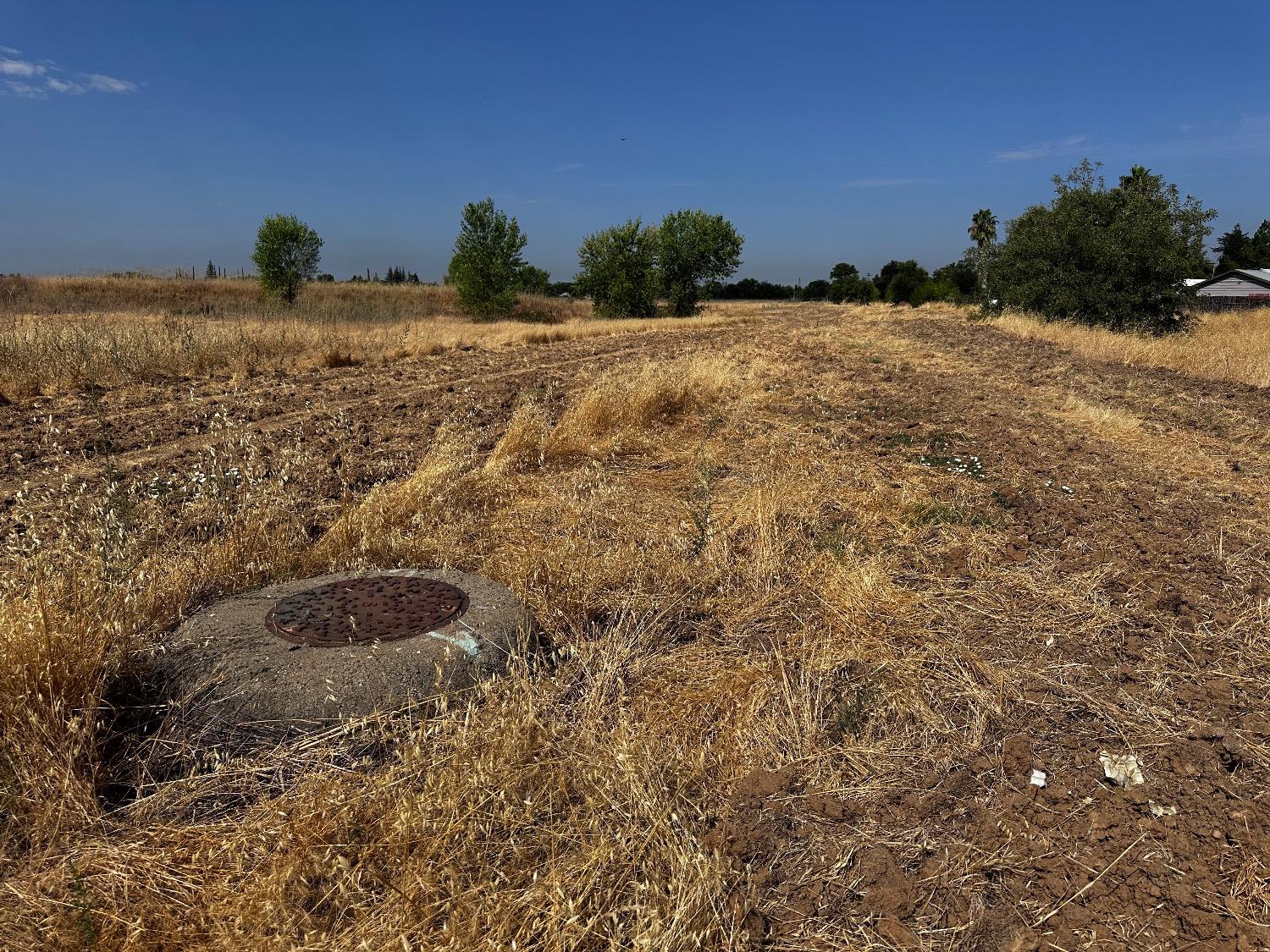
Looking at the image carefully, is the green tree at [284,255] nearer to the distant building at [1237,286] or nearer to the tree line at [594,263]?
the tree line at [594,263]

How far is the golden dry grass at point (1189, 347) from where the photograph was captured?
13.0 m

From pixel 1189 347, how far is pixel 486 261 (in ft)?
110

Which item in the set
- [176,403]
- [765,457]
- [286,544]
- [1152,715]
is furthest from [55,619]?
[176,403]

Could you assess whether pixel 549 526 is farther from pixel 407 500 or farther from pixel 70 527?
pixel 70 527

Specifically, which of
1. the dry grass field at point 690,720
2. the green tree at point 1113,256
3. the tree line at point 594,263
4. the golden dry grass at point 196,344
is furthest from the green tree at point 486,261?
the dry grass field at point 690,720

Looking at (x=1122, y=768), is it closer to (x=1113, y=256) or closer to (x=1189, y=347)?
(x=1189, y=347)

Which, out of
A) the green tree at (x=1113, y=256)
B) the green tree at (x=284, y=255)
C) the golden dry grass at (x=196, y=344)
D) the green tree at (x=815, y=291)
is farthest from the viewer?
the green tree at (x=815, y=291)

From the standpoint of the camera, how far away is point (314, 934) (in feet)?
5.70

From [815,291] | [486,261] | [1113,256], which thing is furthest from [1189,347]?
[815,291]

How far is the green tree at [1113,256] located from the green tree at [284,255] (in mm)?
31395

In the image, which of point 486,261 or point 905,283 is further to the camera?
point 905,283

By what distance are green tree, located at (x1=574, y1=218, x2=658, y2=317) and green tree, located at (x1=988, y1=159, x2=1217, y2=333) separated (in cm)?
2734

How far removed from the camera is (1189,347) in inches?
624

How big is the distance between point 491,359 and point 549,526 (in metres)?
11.4
